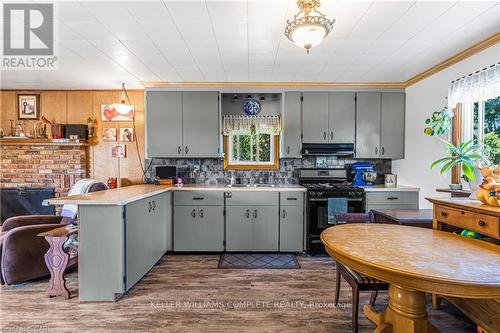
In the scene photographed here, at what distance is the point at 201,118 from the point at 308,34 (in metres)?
2.30

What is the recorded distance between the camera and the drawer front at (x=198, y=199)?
137 inches

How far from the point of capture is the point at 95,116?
404cm

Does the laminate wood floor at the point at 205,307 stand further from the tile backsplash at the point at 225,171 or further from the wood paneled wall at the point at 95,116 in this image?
the wood paneled wall at the point at 95,116

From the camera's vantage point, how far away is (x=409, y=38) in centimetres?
241

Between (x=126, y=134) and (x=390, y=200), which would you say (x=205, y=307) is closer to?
(x=390, y=200)

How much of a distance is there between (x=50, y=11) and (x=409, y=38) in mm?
3118

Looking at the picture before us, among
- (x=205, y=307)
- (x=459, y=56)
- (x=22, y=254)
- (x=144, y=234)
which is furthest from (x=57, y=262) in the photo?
(x=459, y=56)

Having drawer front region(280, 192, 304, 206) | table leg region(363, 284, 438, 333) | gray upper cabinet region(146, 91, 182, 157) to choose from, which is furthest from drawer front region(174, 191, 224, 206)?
table leg region(363, 284, 438, 333)

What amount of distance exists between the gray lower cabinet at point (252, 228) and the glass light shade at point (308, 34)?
7.17ft

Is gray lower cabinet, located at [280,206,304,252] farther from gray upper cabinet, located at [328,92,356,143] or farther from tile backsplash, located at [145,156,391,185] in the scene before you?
gray upper cabinet, located at [328,92,356,143]

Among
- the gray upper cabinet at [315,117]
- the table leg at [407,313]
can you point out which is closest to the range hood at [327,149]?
the gray upper cabinet at [315,117]

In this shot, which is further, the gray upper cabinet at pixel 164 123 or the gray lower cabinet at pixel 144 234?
the gray upper cabinet at pixel 164 123

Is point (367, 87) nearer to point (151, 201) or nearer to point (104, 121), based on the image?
point (151, 201)

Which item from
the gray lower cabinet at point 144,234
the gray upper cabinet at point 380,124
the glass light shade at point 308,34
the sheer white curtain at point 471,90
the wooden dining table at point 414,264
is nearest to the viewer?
the wooden dining table at point 414,264
